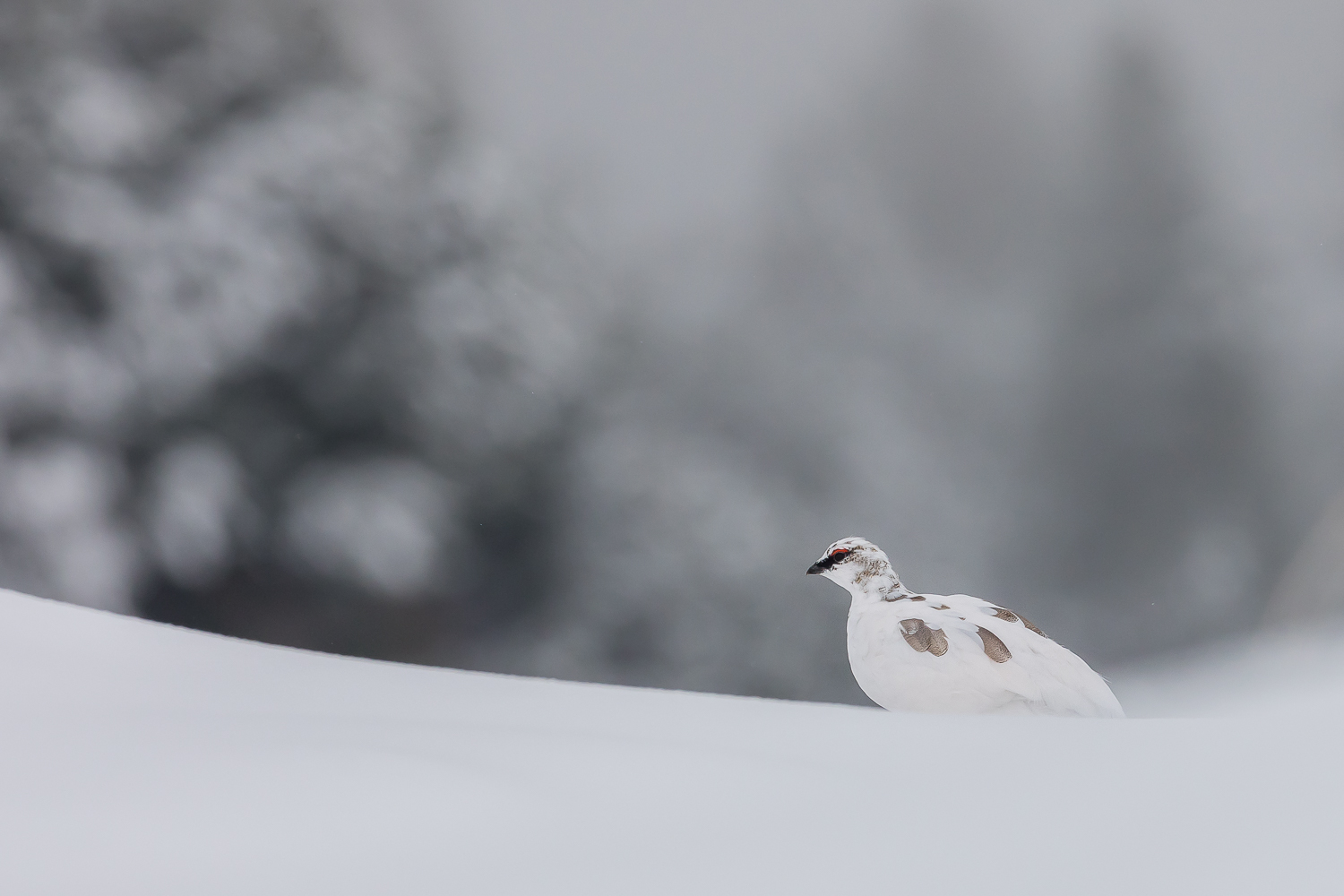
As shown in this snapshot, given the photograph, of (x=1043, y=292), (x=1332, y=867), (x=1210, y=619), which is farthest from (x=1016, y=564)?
(x=1332, y=867)

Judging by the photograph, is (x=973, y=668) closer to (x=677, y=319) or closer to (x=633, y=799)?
(x=633, y=799)

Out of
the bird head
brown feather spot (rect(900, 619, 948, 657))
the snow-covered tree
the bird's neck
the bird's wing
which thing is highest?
the snow-covered tree

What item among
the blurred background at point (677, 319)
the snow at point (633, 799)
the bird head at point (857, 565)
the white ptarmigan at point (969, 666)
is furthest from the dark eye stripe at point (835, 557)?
the blurred background at point (677, 319)

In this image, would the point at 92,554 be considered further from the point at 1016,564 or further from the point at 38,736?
the point at 1016,564

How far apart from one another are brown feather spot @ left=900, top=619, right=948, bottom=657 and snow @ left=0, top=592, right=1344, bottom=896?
0.19 meters

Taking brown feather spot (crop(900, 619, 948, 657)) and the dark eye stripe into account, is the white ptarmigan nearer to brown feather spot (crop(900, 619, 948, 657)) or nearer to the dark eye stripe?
brown feather spot (crop(900, 619, 948, 657))

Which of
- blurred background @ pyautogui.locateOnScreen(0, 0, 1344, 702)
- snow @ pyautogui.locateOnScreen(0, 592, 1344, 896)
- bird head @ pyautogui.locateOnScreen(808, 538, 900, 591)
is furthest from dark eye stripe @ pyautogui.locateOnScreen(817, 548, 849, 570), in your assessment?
blurred background @ pyautogui.locateOnScreen(0, 0, 1344, 702)

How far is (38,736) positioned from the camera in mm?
584

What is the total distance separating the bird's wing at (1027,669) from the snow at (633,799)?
0.16 meters

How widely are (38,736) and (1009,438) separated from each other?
1895mm

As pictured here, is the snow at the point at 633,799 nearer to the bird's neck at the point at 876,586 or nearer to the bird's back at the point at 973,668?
the bird's back at the point at 973,668

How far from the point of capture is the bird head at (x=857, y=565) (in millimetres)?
1137

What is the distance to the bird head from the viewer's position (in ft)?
3.73

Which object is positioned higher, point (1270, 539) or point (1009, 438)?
point (1009, 438)
